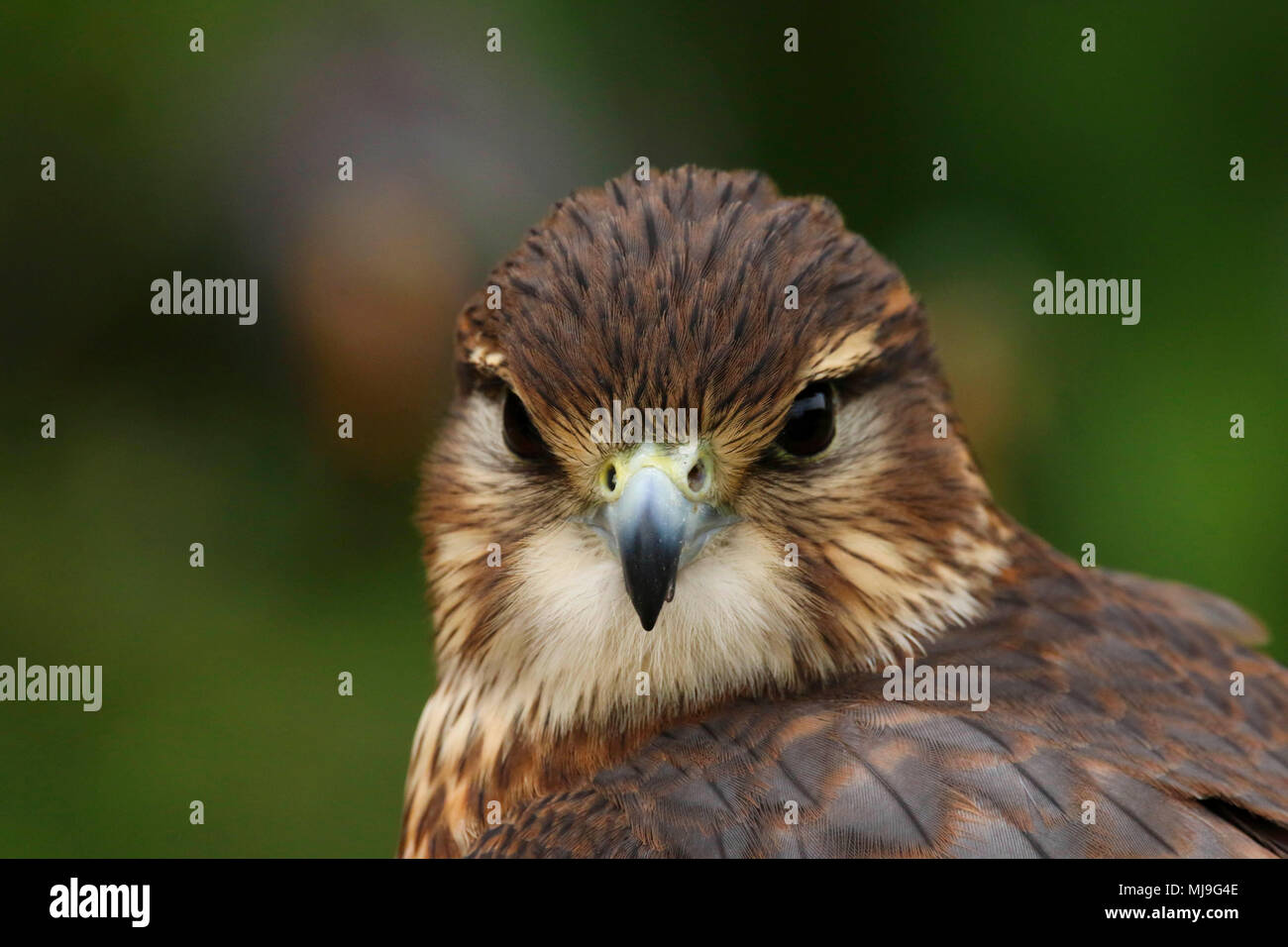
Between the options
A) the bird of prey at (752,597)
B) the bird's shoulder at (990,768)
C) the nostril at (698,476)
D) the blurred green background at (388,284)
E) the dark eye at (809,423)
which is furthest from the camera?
the blurred green background at (388,284)

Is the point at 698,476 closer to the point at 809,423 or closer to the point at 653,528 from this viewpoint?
the point at 653,528

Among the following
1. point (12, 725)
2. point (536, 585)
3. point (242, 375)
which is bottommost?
point (12, 725)

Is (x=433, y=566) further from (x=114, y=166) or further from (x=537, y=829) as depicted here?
(x=114, y=166)

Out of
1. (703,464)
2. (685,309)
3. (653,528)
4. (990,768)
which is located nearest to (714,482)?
(703,464)

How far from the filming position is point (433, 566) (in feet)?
9.36

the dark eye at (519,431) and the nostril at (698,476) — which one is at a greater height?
the dark eye at (519,431)

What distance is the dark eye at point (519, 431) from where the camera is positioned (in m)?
2.60

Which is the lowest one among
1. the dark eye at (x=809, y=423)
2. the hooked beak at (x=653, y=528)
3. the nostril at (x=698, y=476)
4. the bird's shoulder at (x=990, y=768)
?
the bird's shoulder at (x=990, y=768)

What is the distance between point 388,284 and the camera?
5863mm

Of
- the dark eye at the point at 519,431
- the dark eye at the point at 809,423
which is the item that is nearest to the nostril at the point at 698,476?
the dark eye at the point at 809,423

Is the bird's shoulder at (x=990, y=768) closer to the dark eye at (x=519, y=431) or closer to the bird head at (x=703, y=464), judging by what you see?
the bird head at (x=703, y=464)

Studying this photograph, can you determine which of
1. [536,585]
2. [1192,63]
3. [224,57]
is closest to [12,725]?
[224,57]
